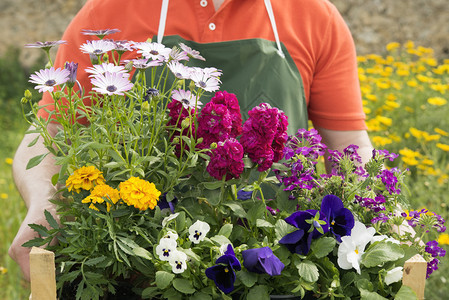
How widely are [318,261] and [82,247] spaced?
383 mm

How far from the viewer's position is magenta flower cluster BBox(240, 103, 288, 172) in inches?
34.0

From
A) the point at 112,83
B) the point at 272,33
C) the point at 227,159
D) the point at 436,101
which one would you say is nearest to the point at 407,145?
the point at 436,101

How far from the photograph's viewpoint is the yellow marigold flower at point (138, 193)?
824mm

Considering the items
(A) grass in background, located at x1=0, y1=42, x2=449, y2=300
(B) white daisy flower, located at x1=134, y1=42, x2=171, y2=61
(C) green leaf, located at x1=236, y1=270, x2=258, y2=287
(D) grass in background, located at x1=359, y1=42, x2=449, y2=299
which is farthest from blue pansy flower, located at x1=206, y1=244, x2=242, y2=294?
(D) grass in background, located at x1=359, y1=42, x2=449, y2=299

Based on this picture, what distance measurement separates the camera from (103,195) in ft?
2.80

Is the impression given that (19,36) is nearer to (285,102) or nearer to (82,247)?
(285,102)

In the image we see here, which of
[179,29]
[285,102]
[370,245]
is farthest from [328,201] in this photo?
[179,29]

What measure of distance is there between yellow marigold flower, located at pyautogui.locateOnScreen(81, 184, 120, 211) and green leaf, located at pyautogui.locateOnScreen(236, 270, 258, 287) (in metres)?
0.23

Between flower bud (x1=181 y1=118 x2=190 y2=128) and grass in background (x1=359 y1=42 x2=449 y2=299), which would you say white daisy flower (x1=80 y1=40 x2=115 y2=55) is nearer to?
flower bud (x1=181 y1=118 x2=190 y2=128)

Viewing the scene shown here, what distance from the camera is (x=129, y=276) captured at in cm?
93

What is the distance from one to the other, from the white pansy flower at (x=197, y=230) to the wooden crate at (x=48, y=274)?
0.21 m

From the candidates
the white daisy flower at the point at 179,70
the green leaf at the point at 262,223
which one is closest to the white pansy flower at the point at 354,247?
the green leaf at the point at 262,223

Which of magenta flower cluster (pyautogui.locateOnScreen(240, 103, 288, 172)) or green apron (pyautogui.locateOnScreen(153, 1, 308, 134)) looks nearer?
magenta flower cluster (pyautogui.locateOnScreen(240, 103, 288, 172))

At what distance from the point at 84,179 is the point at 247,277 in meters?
0.31
